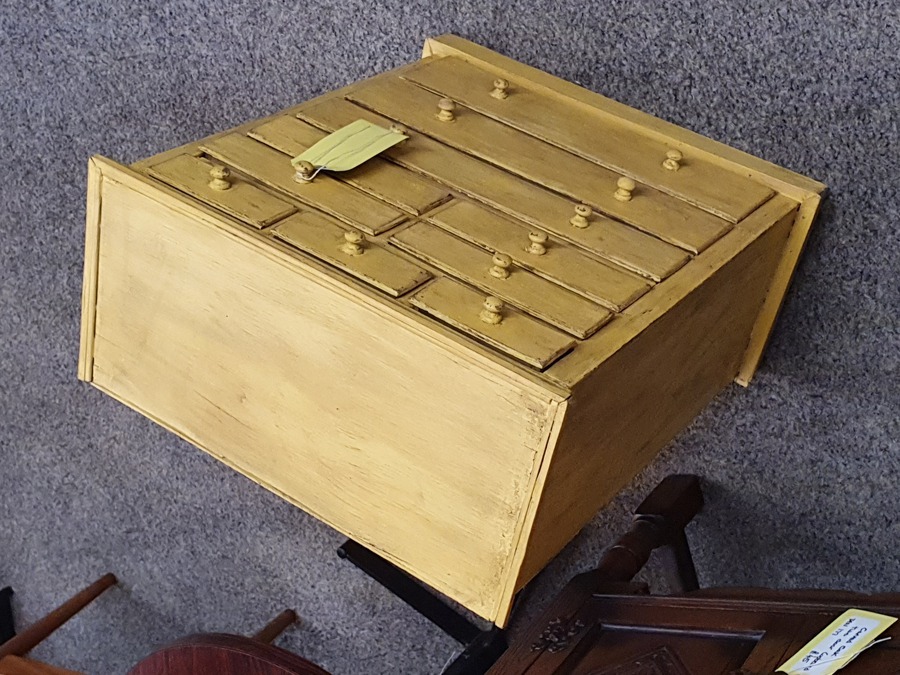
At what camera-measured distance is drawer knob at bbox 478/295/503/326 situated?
2.35 feet

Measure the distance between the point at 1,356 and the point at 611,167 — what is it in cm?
118

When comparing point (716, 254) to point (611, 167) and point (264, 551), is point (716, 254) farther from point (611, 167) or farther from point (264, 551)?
point (264, 551)

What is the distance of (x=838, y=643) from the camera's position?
0.76 m

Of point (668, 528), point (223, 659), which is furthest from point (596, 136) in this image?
point (223, 659)

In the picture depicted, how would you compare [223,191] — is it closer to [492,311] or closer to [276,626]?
[492,311]

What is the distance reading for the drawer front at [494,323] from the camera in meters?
0.70

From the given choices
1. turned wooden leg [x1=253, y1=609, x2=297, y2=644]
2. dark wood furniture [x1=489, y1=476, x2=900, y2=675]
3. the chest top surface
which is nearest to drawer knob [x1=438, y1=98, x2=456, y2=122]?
the chest top surface

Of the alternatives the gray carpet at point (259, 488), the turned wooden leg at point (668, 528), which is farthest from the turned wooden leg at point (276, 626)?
the turned wooden leg at point (668, 528)

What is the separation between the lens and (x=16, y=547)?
1917 millimetres

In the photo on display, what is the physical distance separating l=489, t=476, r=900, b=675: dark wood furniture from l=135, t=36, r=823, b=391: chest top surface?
27 cm

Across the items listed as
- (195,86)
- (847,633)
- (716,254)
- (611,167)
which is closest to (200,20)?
(195,86)

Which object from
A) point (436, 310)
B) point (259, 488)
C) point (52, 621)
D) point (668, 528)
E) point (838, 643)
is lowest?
point (52, 621)

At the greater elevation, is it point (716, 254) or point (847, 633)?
point (716, 254)

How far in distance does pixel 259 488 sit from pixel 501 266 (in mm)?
920
